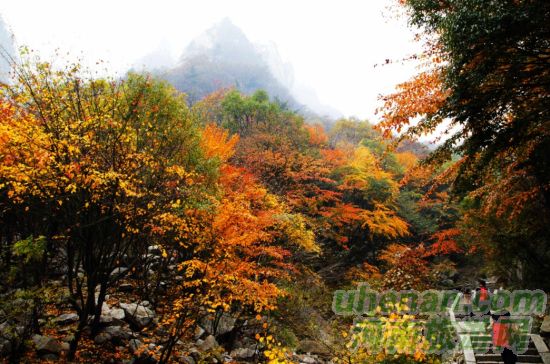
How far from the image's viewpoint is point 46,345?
738cm

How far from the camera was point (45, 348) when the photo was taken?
7.35 metres

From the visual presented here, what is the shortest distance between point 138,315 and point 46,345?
10.0 ft

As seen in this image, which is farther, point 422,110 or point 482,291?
point 482,291

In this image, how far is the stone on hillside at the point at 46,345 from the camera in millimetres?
7305

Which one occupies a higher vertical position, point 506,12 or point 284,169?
point 284,169

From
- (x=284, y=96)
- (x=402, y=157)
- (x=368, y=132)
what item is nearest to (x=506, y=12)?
(x=402, y=157)

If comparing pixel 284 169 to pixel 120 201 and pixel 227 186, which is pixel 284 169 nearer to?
pixel 227 186

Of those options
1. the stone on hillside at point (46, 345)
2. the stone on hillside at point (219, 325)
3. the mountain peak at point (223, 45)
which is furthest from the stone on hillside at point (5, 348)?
the mountain peak at point (223, 45)

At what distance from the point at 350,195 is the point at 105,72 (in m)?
19.6

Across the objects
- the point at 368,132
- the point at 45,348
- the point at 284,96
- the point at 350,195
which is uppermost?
the point at 284,96

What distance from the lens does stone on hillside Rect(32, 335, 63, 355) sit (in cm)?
730

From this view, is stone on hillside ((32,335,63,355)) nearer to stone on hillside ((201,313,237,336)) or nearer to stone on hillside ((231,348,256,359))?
stone on hillside ((201,313,237,336))

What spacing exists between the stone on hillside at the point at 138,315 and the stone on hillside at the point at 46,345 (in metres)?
2.39

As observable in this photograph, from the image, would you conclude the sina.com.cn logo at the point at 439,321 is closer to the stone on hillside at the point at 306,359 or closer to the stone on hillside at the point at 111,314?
the stone on hillside at the point at 306,359
